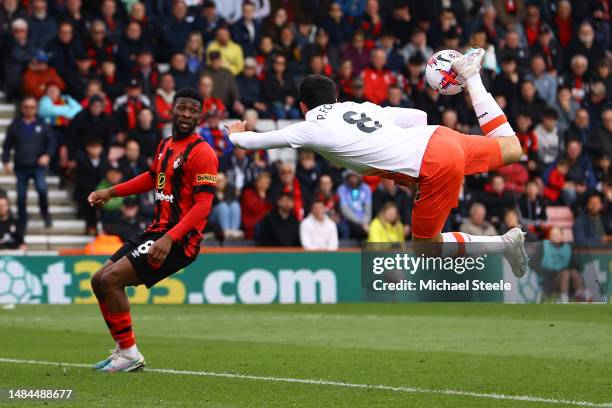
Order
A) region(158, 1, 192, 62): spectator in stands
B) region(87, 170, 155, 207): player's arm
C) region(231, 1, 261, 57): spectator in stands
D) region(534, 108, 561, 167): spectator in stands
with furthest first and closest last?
region(231, 1, 261, 57): spectator in stands < region(534, 108, 561, 167): spectator in stands < region(158, 1, 192, 62): spectator in stands < region(87, 170, 155, 207): player's arm

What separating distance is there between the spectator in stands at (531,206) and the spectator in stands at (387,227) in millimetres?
2738

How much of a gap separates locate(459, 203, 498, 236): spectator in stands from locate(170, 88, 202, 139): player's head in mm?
10369

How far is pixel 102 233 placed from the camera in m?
20.8

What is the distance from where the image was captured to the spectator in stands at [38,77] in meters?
21.9

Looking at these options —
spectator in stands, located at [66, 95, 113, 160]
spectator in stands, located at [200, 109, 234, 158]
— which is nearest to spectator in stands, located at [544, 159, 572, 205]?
spectator in stands, located at [200, 109, 234, 158]

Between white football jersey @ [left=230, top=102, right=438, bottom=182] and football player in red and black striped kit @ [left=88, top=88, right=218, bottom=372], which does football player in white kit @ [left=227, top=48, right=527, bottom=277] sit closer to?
white football jersey @ [left=230, top=102, right=438, bottom=182]

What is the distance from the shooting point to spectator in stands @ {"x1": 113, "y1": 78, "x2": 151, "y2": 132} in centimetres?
2170

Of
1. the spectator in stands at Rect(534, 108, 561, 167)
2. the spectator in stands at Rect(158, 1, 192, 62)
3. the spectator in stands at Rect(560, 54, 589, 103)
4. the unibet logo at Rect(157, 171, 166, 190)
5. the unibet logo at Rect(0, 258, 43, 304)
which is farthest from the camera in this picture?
the spectator in stands at Rect(560, 54, 589, 103)

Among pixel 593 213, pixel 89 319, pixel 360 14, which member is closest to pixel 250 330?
pixel 89 319

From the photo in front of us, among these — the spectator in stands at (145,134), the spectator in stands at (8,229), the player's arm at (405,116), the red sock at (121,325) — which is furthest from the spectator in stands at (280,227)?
the player's arm at (405,116)

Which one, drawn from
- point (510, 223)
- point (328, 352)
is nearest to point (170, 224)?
point (328, 352)

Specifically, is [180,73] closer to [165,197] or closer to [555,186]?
[555,186]

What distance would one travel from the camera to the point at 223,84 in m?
22.7

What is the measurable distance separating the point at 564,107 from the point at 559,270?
6.48 metres
